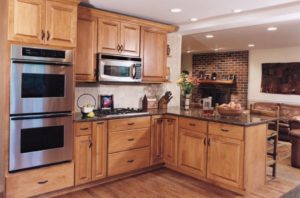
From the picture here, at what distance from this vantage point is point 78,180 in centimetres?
337

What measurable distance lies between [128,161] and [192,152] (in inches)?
35.6

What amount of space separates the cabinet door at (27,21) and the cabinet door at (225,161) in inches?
96.0

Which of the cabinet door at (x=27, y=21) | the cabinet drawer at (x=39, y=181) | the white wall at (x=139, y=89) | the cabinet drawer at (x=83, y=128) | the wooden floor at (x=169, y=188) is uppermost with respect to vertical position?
the cabinet door at (x=27, y=21)

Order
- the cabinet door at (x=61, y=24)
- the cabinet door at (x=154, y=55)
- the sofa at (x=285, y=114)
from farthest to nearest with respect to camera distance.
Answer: the sofa at (x=285, y=114), the cabinet door at (x=154, y=55), the cabinet door at (x=61, y=24)

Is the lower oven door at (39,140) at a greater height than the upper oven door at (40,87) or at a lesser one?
lesser

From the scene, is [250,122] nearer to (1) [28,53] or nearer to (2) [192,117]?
(2) [192,117]

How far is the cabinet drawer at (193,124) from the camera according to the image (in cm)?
367

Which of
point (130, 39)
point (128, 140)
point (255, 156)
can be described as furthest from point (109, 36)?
point (255, 156)

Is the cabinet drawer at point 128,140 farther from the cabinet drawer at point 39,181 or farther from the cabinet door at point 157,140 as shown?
the cabinet drawer at point 39,181

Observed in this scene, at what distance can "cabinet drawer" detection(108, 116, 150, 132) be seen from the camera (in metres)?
3.65

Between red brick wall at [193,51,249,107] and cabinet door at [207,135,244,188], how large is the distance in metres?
5.02

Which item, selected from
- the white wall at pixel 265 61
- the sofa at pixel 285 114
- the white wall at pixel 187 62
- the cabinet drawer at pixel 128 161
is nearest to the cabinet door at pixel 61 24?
the cabinet drawer at pixel 128 161

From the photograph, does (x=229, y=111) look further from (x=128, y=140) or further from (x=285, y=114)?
(x=285, y=114)

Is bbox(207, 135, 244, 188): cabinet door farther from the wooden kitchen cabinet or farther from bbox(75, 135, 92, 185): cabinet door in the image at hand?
bbox(75, 135, 92, 185): cabinet door
